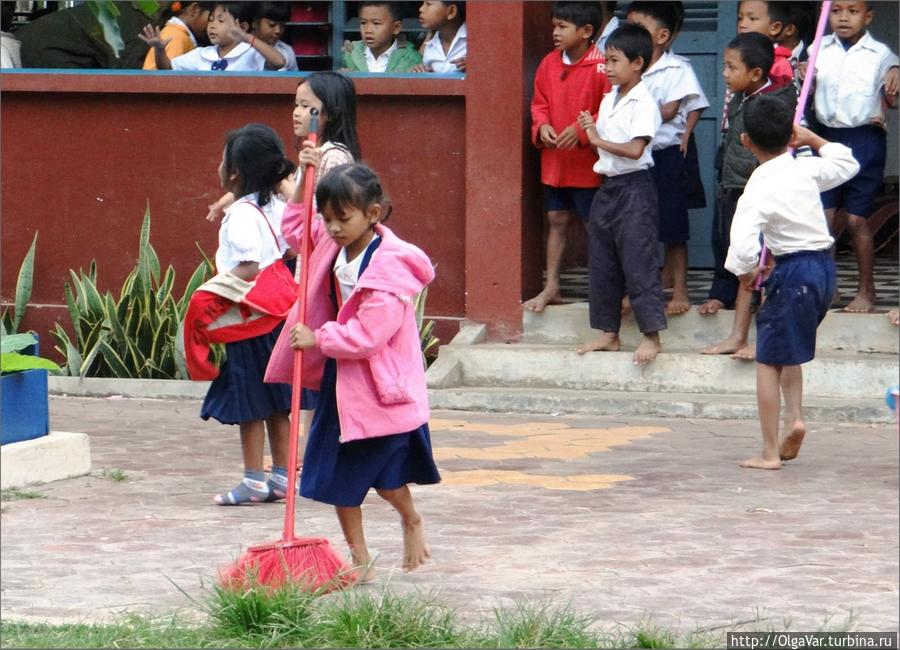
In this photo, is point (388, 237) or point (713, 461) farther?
point (713, 461)

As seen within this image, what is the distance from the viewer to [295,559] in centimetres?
489

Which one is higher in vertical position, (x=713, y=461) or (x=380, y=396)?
(x=380, y=396)

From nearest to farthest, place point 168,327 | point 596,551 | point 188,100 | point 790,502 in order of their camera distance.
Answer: point 596,551 < point 790,502 < point 168,327 < point 188,100

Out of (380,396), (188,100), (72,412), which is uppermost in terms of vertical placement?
(188,100)

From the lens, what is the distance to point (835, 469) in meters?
6.95

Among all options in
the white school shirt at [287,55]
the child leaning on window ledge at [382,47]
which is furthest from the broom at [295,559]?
the white school shirt at [287,55]

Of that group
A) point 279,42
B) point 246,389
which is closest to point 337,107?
point 246,389

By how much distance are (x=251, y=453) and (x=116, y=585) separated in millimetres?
1394

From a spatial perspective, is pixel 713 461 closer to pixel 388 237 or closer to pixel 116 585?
pixel 388 237

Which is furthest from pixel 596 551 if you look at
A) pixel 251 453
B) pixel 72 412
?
pixel 72 412

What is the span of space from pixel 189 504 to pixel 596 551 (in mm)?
1816

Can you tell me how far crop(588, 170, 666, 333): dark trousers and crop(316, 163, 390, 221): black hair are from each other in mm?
3791

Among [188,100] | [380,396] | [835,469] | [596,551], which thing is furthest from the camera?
[188,100]

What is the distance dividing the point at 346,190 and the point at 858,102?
15.2ft
